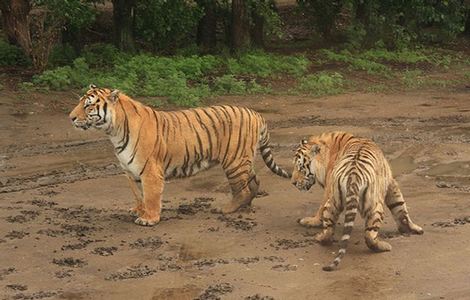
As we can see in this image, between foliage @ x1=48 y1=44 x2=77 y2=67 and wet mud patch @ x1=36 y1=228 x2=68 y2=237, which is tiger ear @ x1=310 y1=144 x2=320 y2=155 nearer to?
wet mud patch @ x1=36 y1=228 x2=68 y2=237

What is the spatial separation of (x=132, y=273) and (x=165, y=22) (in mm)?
12632

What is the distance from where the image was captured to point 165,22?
18.3 metres

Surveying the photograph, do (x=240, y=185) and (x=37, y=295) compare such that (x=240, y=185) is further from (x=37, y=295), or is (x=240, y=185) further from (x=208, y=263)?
(x=37, y=295)

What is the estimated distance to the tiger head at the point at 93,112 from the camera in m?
7.46

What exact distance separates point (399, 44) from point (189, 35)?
191 inches

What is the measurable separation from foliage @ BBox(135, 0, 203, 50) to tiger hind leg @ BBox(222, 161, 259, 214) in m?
10.0

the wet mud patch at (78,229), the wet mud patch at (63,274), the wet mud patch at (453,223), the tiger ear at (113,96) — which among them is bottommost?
the wet mud patch at (78,229)

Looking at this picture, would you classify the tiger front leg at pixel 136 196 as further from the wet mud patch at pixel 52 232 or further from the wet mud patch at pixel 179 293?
the wet mud patch at pixel 179 293

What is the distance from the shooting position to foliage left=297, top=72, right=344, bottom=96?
1534 centimetres

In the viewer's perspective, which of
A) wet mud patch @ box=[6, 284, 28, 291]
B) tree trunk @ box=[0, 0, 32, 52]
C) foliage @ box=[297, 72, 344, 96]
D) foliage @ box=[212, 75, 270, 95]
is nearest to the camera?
wet mud patch @ box=[6, 284, 28, 291]

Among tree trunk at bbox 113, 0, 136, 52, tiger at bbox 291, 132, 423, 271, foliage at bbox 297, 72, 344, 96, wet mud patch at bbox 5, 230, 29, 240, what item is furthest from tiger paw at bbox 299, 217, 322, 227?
tree trunk at bbox 113, 0, 136, 52

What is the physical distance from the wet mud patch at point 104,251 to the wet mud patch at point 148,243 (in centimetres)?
17

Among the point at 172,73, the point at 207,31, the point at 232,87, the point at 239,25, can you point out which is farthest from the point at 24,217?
Result: the point at 207,31

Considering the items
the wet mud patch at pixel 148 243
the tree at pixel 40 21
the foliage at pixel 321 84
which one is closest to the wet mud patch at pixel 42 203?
the wet mud patch at pixel 148 243
